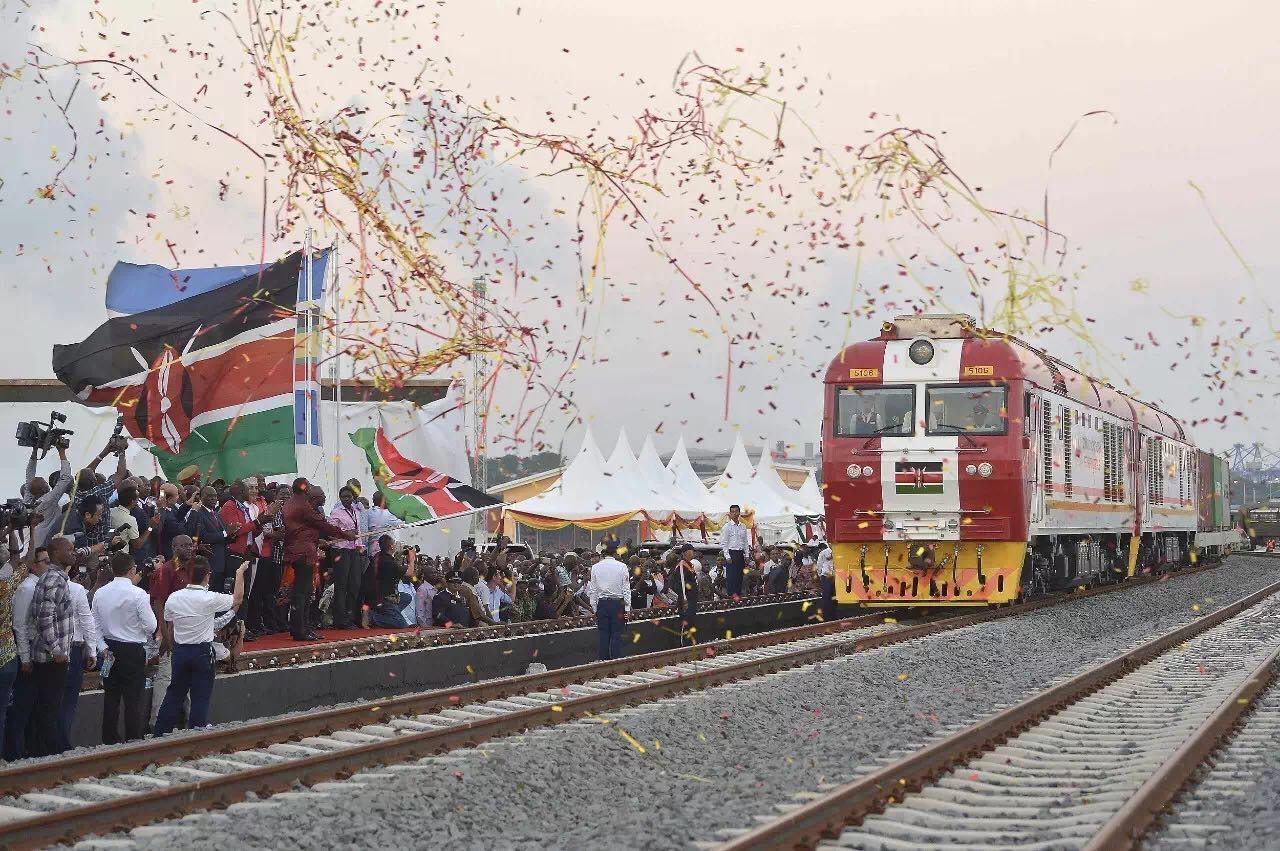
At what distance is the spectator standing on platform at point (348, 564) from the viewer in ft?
56.4

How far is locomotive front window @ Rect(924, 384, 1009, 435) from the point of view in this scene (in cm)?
1994

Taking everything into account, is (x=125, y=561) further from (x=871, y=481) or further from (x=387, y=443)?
(x=871, y=481)

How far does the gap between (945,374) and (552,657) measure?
6516mm

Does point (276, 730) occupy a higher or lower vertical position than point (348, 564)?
lower

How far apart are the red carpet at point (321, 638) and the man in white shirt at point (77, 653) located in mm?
3610

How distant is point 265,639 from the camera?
16500mm

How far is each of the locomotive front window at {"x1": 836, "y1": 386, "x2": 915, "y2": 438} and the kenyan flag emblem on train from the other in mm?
530

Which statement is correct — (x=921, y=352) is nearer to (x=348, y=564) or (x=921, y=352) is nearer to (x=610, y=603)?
(x=610, y=603)

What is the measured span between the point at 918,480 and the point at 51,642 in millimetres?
12398

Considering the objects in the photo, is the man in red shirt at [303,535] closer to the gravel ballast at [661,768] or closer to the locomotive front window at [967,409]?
the gravel ballast at [661,768]

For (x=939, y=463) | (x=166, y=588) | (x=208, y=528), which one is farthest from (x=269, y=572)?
(x=939, y=463)

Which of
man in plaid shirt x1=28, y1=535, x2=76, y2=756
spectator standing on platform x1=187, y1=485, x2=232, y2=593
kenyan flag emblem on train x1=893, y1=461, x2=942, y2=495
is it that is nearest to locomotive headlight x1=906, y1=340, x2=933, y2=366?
kenyan flag emblem on train x1=893, y1=461, x2=942, y2=495

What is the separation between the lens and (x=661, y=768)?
9914 millimetres

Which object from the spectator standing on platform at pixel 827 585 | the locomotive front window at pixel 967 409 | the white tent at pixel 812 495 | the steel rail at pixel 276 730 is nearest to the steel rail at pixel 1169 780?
the steel rail at pixel 276 730
